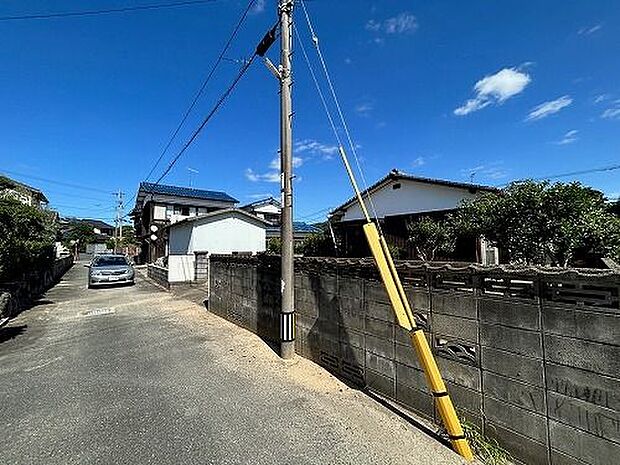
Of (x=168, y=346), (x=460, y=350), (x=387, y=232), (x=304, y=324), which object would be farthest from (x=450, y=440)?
(x=387, y=232)

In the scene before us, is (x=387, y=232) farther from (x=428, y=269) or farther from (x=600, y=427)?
(x=600, y=427)

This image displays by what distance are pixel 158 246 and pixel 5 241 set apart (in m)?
17.4

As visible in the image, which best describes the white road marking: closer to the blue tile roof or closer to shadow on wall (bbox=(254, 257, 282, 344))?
shadow on wall (bbox=(254, 257, 282, 344))

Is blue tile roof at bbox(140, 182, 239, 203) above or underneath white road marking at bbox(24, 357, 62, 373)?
above

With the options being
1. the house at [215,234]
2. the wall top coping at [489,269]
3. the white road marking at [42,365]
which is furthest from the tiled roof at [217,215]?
the wall top coping at [489,269]

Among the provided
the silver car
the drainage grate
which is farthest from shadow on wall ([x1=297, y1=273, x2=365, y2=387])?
the silver car

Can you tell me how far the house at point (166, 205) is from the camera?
24.9 m

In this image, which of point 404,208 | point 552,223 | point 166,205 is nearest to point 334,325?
point 552,223

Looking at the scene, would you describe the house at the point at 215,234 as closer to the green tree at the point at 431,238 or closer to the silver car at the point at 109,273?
the silver car at the point at 109,273

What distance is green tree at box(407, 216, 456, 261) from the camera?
11.1 m

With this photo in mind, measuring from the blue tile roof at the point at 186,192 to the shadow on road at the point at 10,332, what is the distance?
21.5 metres

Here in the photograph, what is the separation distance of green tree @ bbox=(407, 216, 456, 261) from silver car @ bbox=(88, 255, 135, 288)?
12137mm

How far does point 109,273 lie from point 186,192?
17486 millimetres

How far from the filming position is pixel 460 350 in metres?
2.65
